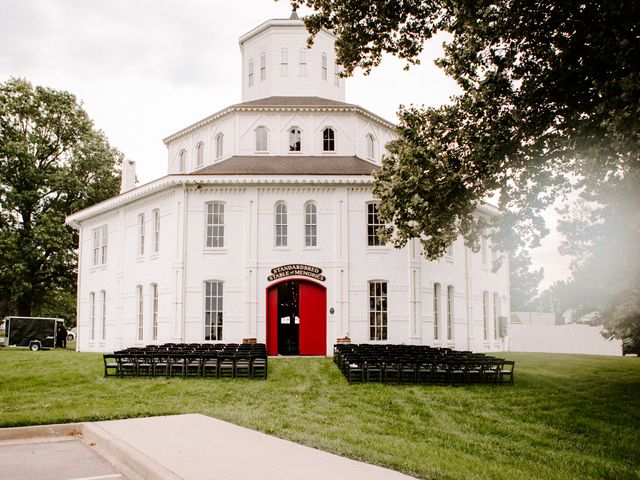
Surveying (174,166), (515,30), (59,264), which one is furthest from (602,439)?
(59,264)

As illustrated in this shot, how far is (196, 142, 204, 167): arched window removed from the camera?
1257 inches

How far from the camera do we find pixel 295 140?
1187 inches

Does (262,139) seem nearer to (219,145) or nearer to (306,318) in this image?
(219,145)

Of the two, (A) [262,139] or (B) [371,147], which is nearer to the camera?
(A) [262,139]

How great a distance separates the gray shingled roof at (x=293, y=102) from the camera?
29906mm

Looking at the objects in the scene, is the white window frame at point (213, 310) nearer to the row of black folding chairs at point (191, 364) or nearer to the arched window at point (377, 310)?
the arched window at point (377, 310)

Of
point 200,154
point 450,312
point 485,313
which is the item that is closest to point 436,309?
point 450,312

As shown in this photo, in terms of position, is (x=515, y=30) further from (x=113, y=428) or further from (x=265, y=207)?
(x=265, y=207)

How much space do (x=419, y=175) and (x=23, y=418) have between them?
9.51 meters

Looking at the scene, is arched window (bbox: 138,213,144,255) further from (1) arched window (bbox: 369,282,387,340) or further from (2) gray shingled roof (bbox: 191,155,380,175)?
(1) arched window (bbox: 369,282,387,340)

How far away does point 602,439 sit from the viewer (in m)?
10.8

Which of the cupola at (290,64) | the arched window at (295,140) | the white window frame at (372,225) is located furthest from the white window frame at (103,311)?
the white window frame at (372,225)

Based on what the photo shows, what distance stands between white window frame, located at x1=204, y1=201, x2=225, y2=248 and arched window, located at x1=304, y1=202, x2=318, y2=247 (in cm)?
361

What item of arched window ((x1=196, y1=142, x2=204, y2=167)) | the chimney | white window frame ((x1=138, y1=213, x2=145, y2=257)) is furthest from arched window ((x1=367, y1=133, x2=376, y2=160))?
the chimney
